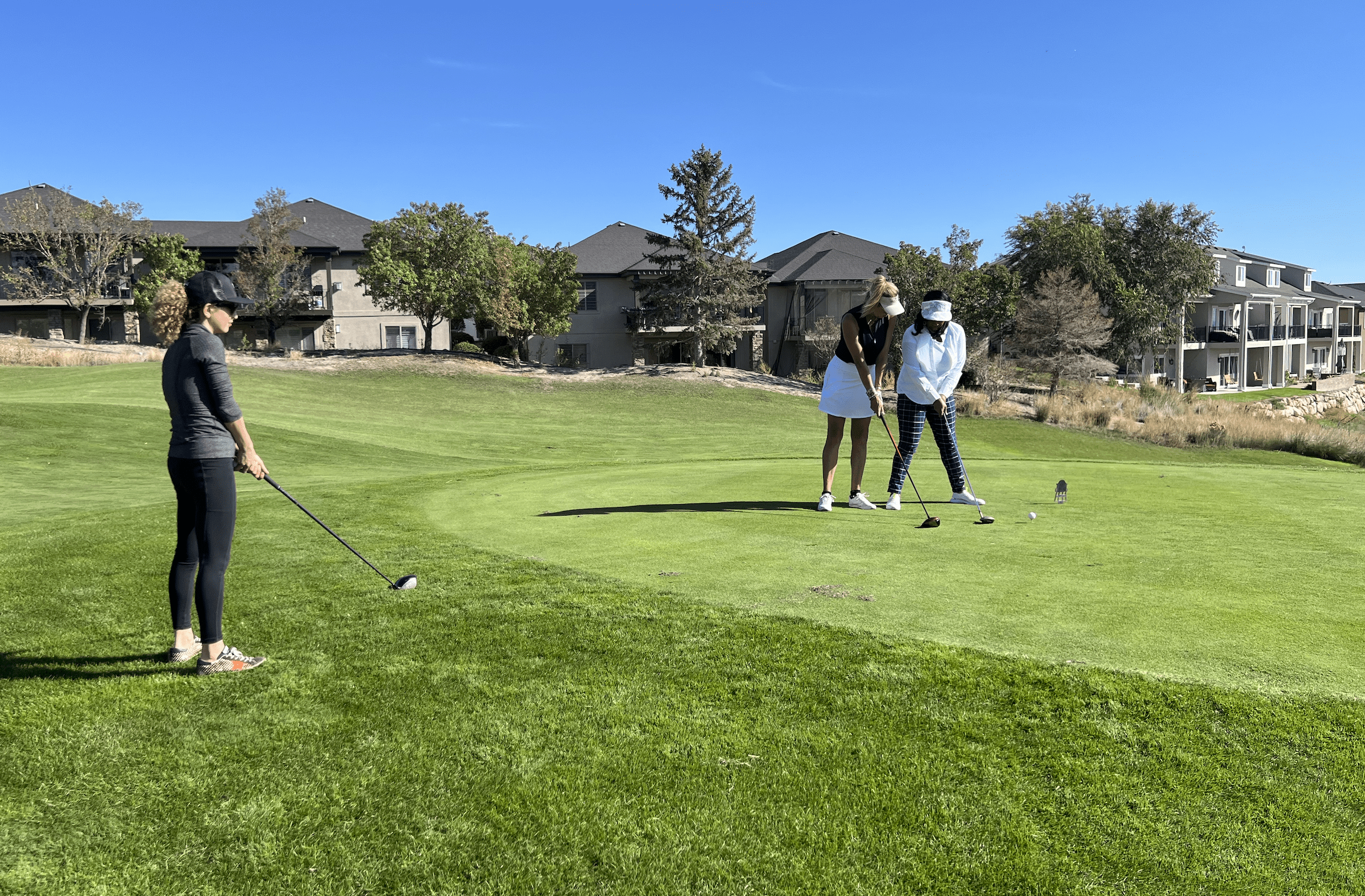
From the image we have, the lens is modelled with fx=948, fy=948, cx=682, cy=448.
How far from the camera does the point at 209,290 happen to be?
16.9 ft

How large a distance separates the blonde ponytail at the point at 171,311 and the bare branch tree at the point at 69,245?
5575 centimetres

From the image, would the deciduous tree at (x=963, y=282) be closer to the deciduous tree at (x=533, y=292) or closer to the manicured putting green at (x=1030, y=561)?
the deciduous tree at (x=533, y=292)

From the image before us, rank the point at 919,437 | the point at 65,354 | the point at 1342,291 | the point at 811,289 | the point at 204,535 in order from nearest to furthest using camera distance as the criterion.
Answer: the point at 204,535, the point at 919,437, the point at 65,354, the point at 811,289, the point at 1342,291

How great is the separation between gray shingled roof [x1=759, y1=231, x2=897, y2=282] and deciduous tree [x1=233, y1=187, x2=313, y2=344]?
95.3 ft

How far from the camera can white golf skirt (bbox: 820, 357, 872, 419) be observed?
31.8ft

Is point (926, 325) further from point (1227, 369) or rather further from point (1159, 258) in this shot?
point (1227, 369)

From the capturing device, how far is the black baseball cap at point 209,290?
511 cm

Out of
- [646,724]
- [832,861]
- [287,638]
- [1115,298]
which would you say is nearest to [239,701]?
[287,638]

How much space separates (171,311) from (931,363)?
6954 mm

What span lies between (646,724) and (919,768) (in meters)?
1.23

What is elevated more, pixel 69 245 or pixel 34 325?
pixel 69 245

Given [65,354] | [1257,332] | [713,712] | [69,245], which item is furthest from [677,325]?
[713,712]

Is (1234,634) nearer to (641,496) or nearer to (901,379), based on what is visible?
(901,379)

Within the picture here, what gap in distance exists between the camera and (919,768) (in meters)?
3.93
